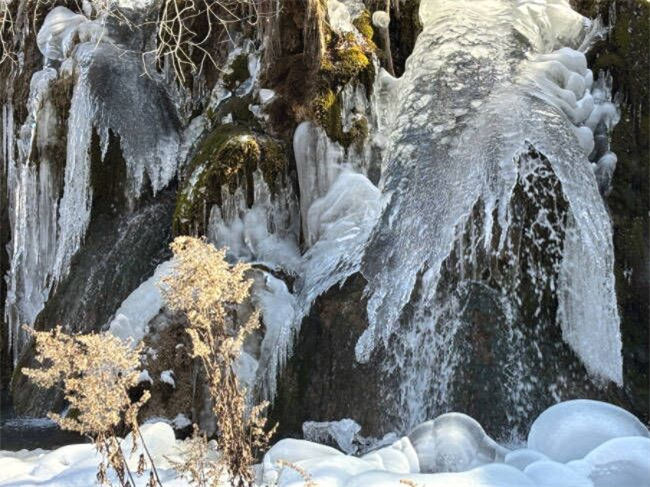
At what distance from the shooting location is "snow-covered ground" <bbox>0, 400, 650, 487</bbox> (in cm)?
268

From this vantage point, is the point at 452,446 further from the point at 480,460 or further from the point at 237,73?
the point at 237,73

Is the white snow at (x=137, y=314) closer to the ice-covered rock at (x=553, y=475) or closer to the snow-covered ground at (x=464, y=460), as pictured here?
the snow-covered ground at (x=464, y=460)

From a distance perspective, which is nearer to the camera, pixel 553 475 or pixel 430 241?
pixel 553 475

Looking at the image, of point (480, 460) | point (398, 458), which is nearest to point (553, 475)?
point (480, 460)

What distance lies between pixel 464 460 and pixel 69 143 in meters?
5.84

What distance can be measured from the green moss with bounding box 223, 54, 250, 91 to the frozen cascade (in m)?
1.76

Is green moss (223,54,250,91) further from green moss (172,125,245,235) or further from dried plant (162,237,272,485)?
dried plant (162,237,272,485)

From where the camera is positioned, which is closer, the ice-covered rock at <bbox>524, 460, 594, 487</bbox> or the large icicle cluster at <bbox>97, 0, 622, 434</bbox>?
the ice-covered rock at <bbox>524, 460, 594, 487</bbox>

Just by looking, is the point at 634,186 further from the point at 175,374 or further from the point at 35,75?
the point at 35,75

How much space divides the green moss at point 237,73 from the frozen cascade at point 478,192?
176 centimetres

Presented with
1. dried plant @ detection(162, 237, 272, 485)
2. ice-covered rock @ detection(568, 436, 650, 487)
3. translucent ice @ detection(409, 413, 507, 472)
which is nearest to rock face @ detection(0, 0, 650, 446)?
translucent ice @ detection(409, 413, 507, 472)

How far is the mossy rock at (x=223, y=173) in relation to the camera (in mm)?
6242

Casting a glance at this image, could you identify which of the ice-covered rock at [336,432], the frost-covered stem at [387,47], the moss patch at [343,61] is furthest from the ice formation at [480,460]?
the frost-covered stem at [387,47]

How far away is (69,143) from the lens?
790 cm
